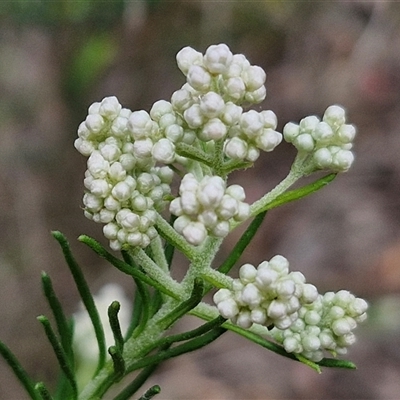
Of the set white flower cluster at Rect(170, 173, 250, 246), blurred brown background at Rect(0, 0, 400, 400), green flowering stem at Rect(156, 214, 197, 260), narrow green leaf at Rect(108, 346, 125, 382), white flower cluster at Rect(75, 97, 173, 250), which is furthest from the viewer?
blurred brown background at Rect(0, 0, 400, 400)

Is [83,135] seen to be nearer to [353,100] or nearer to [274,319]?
[274,319]

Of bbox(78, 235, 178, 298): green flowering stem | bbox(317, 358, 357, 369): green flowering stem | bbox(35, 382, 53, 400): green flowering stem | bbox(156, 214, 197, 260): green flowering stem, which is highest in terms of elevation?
bbox(317, 358, 357, 369): green flowering stem

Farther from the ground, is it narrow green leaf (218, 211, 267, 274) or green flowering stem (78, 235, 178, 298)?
narrow green leaf (218, 211, 267, 274)

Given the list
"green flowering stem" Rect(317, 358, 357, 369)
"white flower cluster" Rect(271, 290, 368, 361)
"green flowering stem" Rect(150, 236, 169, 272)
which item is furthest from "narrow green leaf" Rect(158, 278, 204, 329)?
"green flowering stem" Rect(317, 358, 357, 369)

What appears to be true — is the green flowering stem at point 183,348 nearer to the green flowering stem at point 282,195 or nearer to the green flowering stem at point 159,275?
the green flowering stem at point 159,275

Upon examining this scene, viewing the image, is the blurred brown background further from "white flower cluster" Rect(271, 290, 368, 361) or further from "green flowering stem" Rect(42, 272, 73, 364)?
"white flower cluster" Rect(271, 290, 368, 361)

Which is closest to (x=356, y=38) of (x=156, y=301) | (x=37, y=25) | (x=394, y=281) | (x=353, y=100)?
(x=353, y=100)

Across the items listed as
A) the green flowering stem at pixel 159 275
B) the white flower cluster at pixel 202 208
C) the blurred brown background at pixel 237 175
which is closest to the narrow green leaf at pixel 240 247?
the green flowering stem at pixel 159 275
